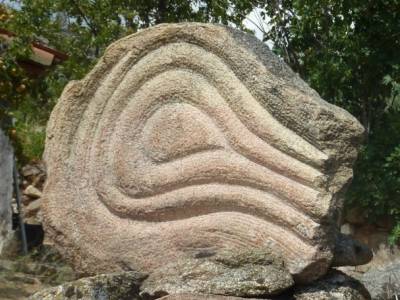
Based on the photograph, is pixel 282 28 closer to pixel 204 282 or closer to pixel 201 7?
pixel 201 7

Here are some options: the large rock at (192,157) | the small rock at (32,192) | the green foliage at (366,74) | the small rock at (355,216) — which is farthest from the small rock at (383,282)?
the small rock at (32,192)

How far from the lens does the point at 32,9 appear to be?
8.84 metres

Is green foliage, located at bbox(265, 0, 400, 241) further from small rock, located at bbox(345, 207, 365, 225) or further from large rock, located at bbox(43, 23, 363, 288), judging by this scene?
large rock, located at bbox(43, 23, 363, 288)

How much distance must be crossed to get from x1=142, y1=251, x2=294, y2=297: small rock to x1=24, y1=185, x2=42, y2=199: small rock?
8827 millimetres

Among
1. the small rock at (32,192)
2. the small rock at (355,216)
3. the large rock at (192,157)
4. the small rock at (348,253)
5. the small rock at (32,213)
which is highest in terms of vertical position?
the large rock at (192,157)

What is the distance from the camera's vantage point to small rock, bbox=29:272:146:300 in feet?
10.5

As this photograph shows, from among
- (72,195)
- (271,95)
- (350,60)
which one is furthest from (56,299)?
(350,60)

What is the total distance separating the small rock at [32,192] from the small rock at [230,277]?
348 inches

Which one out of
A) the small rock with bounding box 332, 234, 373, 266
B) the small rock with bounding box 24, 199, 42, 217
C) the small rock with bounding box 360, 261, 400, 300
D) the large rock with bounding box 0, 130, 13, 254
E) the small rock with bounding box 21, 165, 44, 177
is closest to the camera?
the small rock with bounding box 332, 234, 373, 266

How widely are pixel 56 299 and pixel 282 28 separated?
20.3ft

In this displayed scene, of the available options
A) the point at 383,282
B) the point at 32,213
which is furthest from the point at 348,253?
the point at 32,213

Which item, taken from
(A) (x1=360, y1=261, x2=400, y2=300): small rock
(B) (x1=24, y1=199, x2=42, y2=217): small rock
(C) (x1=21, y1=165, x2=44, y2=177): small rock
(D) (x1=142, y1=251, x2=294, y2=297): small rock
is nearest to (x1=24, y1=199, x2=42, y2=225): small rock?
(B) (x1=24, y1=199, x2=42, y2=217): small rock

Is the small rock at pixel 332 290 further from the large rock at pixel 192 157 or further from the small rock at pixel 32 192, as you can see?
the small rock at pixel 32 192

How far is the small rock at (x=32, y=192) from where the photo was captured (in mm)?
11883
